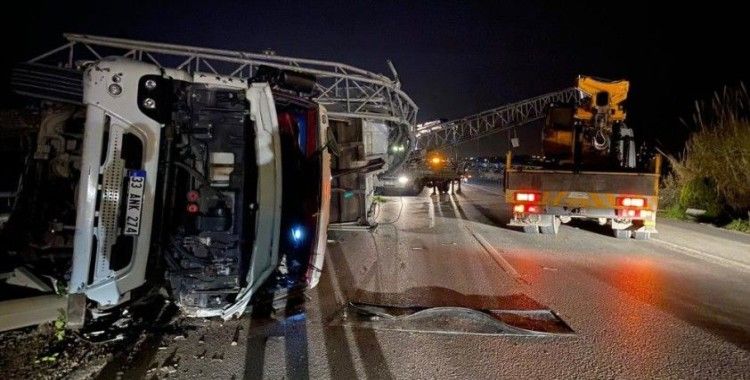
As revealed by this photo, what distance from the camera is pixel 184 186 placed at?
4125 millimetres

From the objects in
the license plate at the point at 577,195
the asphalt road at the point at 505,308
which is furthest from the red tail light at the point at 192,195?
the license plate at the point at 577,195

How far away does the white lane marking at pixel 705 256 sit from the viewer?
7.78 meters

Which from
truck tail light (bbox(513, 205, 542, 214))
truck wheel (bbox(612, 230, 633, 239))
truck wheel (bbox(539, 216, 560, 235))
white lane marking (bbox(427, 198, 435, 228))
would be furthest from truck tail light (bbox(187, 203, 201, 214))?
truck wheel (bbox(612, 230, 633, 239))

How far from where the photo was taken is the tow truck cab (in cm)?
358

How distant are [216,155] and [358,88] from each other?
28.2ft

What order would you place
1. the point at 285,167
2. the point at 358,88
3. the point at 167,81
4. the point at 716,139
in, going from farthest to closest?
the point at 716,139 → the point at 358,88 → the point at 285,167 → the point at 167,81

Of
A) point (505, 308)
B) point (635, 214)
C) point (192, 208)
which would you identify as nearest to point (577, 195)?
point (635, 214)

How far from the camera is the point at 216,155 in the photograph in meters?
4.15

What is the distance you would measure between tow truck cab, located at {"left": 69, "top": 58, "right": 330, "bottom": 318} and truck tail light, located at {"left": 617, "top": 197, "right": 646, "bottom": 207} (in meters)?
7.17

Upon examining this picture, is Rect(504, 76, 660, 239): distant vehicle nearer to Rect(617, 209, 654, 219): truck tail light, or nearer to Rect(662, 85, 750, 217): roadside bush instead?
Rect(617, 209, 654, 219): truck tail light

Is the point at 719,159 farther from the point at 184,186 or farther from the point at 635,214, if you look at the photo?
the point at 184,186

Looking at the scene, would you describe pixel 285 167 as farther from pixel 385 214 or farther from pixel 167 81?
pixel 385 214

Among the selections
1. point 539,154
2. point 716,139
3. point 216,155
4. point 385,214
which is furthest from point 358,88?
point 716,139

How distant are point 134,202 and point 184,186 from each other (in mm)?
512
